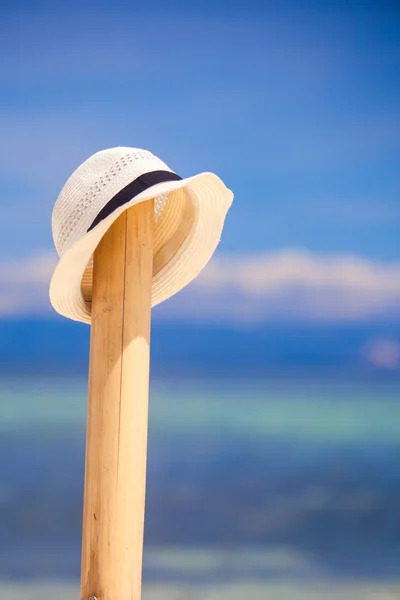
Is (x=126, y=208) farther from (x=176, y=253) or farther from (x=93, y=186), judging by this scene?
(x=176, y=253)

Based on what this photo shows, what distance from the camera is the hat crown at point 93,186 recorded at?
4.50 feet

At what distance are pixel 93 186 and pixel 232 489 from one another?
296 centimetres

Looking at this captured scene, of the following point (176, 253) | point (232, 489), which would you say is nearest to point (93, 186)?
point (176, 253)

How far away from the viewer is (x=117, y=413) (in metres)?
1.34

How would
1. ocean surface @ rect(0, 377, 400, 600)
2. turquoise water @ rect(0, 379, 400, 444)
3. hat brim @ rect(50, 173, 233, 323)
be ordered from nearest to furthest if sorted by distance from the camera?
hat brim @ rect(50, 173, 233, 323)
ocean surface @ rect(0, 377, 400, 600)
turquoise water @ rect(0, 379, 400, 444)

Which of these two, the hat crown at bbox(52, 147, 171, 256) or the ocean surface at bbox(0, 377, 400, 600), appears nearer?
the hat crown at bbox(52, 147, 171, 256)

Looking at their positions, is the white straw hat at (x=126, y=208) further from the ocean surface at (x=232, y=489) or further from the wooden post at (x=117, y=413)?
the ocean surface at (x=232, y=489)

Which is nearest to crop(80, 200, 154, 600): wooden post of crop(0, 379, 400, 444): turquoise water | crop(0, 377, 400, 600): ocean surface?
crop(0, 377, 400, 600): ocean surface

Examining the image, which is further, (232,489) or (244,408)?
(244,408)

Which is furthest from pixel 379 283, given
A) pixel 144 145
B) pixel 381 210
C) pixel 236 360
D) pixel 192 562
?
pixel 192 562

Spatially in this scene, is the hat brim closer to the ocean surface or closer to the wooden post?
the wooden post

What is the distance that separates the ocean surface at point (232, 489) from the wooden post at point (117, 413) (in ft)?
8.43

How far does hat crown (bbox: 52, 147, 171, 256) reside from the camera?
54.0 inches

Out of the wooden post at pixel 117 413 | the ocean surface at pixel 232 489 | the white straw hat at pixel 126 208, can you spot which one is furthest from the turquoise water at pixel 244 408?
the wooden post at pixel 117 413
